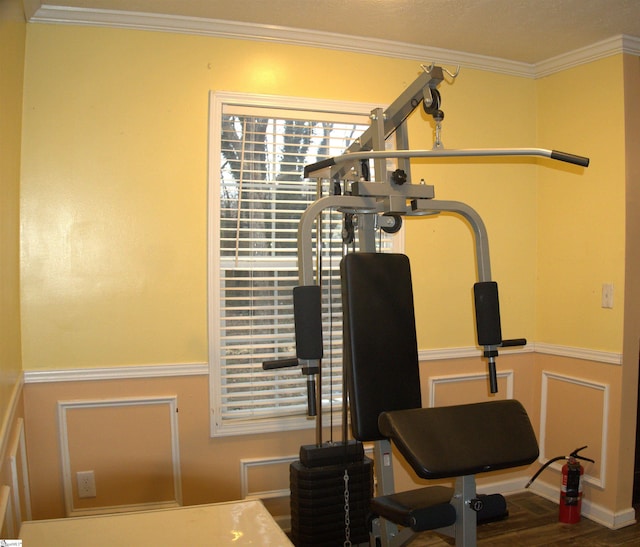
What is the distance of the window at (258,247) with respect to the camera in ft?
8.36

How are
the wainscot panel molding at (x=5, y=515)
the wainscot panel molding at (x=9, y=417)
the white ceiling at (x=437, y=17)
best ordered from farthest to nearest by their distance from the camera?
1. the white ceiling at (x=437, y=17)
2. the wainscot panel molding at (x=9, y=417)
3. the wainscot panel molding at (x=5, y=515)

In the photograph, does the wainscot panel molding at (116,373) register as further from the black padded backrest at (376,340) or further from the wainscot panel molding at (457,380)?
the wainscot panel molding at (457,380)

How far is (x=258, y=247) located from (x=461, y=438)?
137cm

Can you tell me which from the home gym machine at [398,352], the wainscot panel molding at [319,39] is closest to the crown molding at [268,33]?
the wainscot panel molding at [319,39]

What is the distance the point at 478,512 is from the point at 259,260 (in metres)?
1.44

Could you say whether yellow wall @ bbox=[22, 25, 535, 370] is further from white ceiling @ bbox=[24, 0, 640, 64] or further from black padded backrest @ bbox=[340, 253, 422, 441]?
black padded backrest @ bbox=[340, 253, 422, 441]

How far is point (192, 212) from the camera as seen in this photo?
8.24ft

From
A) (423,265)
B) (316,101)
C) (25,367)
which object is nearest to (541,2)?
(316,101)

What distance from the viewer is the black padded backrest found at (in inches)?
78.0

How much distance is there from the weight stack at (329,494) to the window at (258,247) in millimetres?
429

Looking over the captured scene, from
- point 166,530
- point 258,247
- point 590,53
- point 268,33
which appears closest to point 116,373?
point 258,247

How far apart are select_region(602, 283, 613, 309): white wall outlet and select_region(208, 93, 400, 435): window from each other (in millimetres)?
1330

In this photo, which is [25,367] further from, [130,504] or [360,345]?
[360,345]

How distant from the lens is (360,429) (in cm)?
195
